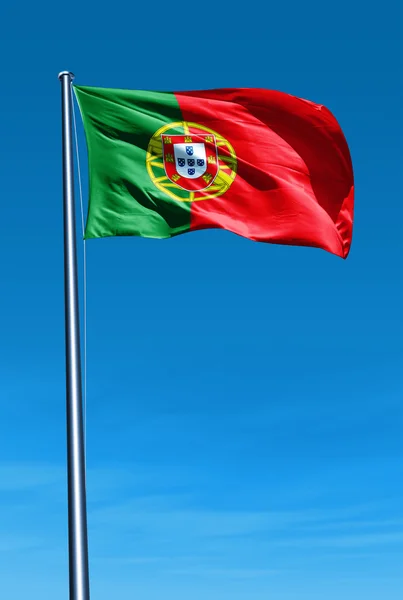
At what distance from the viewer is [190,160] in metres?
19.1

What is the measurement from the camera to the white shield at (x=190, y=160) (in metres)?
18.8

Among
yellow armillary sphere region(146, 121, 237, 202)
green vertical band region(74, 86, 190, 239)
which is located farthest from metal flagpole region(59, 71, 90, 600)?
yellow armillary sphere region(146, 121, 237, 202)

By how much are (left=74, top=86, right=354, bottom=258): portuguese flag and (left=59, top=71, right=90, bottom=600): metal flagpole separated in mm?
1924

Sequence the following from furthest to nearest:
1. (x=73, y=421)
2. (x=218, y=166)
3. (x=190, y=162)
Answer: (x=218, y=166)
(x=190, y=162)
(x=73, y=421)

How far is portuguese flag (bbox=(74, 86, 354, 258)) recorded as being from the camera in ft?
58.6

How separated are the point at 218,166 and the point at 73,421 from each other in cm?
850

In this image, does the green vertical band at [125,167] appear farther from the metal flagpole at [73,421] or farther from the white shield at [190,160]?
the metal flagpole at [73,421]

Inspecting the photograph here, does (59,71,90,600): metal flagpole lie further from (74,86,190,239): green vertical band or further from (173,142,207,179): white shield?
(173,142,207,179): white shield

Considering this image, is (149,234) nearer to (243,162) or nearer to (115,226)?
(115,226)

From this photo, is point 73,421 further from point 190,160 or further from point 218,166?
point 218,166

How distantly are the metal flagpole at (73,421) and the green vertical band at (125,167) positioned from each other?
2158 mm

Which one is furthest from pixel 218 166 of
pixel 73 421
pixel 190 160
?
pixel 73 421

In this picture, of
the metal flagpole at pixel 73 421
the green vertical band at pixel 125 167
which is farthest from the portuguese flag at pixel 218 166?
the metal flagpole at pixel 73 421

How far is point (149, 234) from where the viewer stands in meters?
17.5
